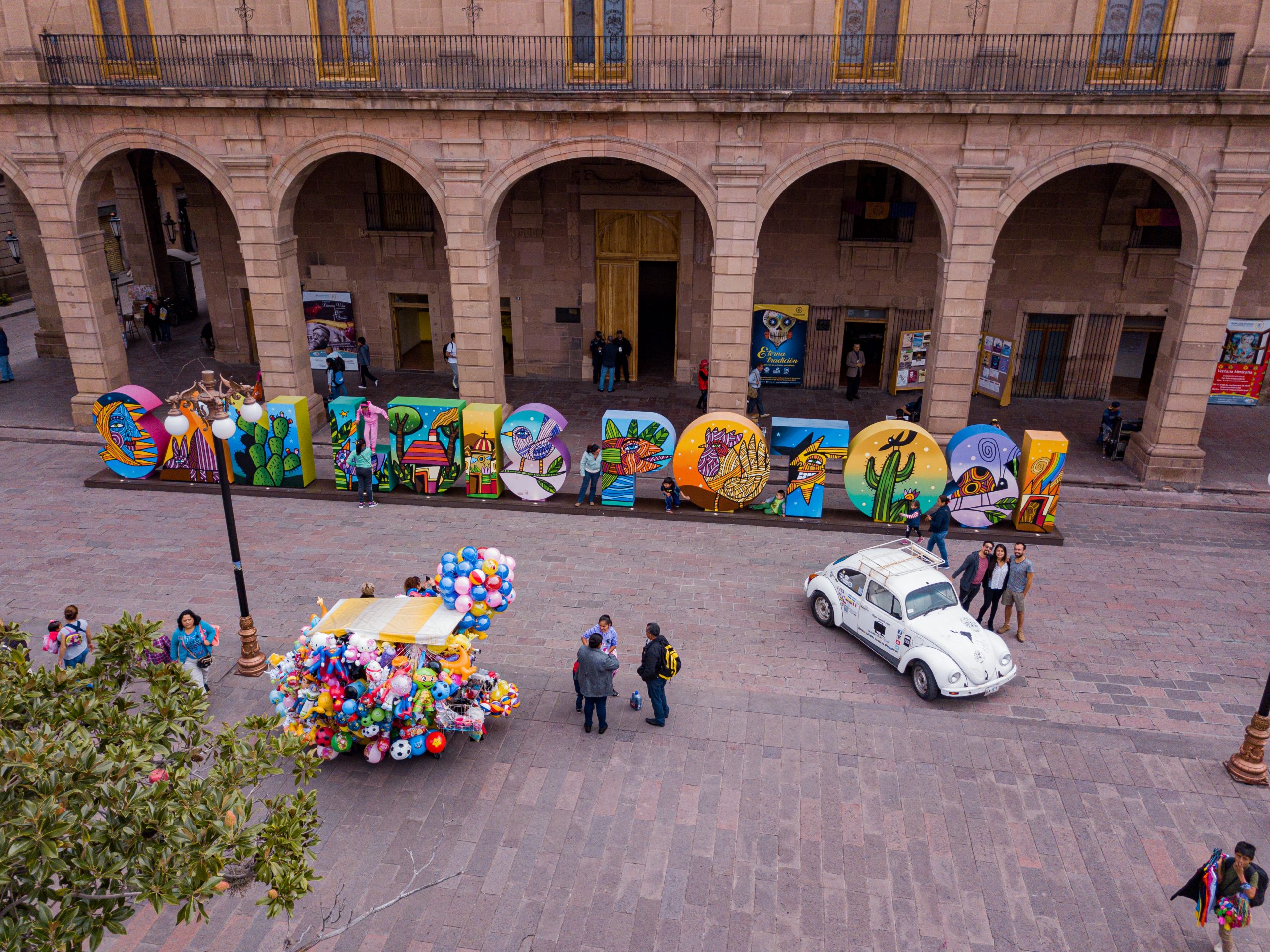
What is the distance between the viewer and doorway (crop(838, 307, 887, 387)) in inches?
993

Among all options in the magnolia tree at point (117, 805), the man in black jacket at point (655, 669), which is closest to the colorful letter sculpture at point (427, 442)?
the man in black jacket at point (655, 669)

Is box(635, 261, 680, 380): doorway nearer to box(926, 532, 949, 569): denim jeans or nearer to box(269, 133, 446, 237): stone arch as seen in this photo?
box(269, 133, 446, 237): stone arch

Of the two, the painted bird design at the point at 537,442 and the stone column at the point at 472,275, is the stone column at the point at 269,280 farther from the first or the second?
the painted bird design at the point at 537,442

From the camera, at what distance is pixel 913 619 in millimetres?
13594

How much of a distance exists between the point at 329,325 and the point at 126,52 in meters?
8.14

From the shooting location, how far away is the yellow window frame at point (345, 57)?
65.9ft

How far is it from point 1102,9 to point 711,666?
14.9m

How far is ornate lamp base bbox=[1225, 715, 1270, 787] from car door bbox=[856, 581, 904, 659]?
14.1 feet

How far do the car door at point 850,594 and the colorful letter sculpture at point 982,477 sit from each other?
4.42m

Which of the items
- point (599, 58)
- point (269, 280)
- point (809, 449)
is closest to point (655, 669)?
point (809, 449)

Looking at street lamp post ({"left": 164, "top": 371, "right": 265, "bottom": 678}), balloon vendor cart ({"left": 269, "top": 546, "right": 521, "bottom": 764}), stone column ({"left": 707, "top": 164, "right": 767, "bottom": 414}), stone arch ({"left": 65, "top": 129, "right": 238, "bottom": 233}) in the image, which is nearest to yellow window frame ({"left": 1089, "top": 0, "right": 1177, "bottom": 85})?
stone column ({"left": 707, "top": 164, "right": 767, "bottom": 414})

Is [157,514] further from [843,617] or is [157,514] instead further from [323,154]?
[843,617]

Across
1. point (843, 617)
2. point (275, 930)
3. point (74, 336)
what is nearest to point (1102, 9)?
point (843, 617)

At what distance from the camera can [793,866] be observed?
10.6 m
